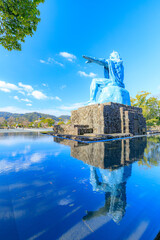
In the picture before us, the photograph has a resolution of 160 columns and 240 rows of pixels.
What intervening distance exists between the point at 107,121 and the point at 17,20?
10618 mm

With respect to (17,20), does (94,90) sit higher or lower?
higher

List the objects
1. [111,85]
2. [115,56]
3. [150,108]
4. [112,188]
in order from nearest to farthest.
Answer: [112,188], [111,85], [115,56], [150,108]

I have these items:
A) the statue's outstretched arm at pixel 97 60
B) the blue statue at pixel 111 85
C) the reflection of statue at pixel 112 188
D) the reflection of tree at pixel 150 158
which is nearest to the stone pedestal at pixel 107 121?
the blue statue at pixel 111 85

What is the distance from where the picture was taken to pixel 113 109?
13.2 m

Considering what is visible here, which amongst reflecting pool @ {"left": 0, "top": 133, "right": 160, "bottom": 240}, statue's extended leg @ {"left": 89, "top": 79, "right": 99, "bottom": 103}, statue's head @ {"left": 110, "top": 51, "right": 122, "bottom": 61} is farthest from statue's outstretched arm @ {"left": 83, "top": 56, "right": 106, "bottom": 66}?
reflecting pool @ {"left": 0, "top": 133, "right": 160, "bottom": 240}

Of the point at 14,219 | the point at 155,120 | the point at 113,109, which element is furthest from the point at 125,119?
the point at 155,120

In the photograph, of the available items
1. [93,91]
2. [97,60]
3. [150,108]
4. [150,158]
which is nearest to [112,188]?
[150,158]

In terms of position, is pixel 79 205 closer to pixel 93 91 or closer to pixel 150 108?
pixel 93 91

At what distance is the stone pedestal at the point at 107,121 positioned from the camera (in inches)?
481

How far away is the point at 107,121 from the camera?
1239 cm

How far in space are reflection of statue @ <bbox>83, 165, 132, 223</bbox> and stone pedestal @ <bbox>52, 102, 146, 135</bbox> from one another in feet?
29.6

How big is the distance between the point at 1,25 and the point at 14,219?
643 cm

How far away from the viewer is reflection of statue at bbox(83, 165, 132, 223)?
5.01ft

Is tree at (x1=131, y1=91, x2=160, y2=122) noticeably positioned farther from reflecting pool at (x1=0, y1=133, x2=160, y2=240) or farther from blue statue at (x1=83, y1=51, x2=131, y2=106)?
reflecting pool at (x1=0, y1=133, x2=160, y2=240)
